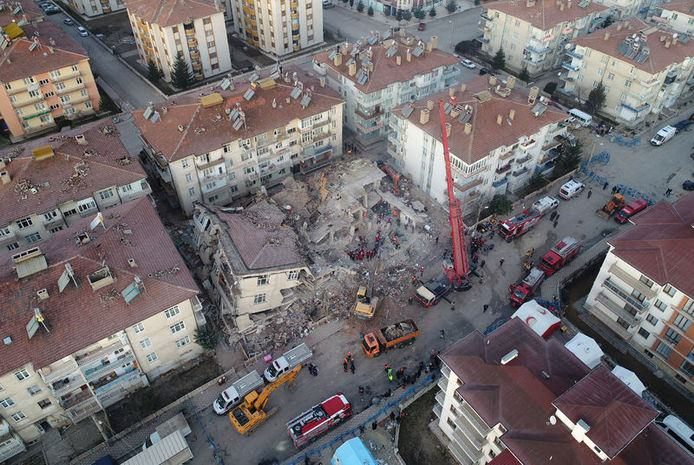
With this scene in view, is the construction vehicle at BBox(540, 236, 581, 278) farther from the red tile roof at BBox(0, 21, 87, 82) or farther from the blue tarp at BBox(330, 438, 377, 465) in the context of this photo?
the red tile roof at BBox(0, 21, 87, 82)

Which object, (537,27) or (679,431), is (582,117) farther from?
(679,431)

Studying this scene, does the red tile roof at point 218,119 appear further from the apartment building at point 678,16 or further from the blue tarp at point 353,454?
the apartment building at point 678,16

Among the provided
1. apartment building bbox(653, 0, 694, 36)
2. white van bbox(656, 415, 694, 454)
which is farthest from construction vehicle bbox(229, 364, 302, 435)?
apartment building bbox(653, 0, 694, 36)

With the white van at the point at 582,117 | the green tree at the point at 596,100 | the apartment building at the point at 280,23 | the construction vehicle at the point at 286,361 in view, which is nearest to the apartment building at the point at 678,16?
the green tree at the point at 596,100

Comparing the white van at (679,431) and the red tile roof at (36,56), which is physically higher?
the red tile roof at (36,56)

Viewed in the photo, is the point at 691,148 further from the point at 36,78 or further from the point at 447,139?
the point at 36,78

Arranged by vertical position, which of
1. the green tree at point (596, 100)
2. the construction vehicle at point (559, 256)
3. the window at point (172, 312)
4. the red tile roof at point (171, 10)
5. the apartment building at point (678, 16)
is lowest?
the construction vehicle at point (559, 256)

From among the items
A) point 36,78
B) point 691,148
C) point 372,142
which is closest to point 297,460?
point 372,142
